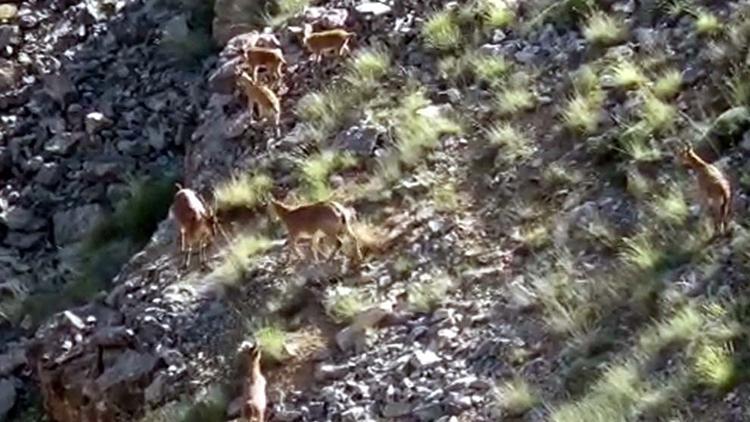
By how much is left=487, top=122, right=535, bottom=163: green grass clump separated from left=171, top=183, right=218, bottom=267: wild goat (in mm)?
2576

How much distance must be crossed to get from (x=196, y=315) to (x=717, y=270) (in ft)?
14.9

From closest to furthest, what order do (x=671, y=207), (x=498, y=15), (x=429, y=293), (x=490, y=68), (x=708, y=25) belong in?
(x=671, y=207) < (x=429, y=293) < (x=708, y=25) < (x=490, y=68) < (x=498, y=15)

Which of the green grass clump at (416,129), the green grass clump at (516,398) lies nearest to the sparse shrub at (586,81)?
the green grass clump at (416,129)

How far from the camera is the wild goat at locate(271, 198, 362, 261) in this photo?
13.2m

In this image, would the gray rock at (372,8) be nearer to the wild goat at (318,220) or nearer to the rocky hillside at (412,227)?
the rocky hillside at (412,227)

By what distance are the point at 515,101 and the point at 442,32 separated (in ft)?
5.79

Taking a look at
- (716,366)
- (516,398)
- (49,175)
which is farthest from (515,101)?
(49,175)

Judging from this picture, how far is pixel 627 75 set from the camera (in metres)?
14.0

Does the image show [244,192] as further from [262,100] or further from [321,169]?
[262,100]

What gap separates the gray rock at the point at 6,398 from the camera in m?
14.9

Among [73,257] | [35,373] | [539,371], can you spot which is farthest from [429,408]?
[73,257]

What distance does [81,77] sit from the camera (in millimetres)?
19141

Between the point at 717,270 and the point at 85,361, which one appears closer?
the point at 717,270

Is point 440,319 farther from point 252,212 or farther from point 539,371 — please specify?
point 252,212
